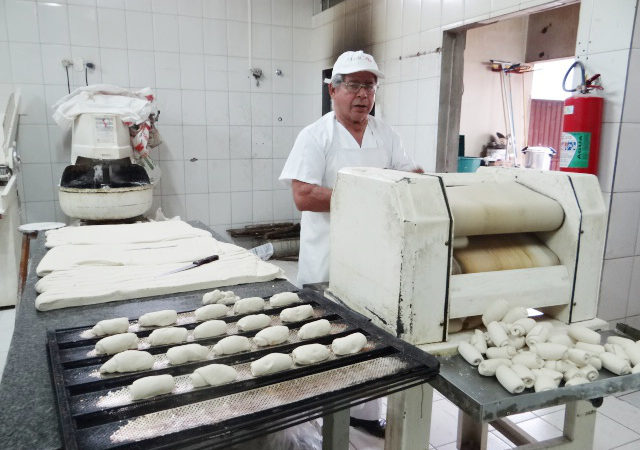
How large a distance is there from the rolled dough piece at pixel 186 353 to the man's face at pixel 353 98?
1451 millimetres

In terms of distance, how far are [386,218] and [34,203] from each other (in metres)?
4.13

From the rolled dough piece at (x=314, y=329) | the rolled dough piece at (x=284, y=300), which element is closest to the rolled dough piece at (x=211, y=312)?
the rolled dough piece at (x=284, y=300)

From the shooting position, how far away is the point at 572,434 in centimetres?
127

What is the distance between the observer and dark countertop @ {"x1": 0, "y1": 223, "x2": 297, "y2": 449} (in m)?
0.83

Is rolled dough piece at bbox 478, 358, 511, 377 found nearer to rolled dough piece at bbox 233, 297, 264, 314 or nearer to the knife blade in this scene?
rolled dough piece at bbox 233, 297, 264, 314

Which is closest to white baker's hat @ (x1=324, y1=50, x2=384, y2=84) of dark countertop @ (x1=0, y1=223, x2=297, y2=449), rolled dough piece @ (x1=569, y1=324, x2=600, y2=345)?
dark countertop @ (x1=0, y1=223, x2=297, y2=449)

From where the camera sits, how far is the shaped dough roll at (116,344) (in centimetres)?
102

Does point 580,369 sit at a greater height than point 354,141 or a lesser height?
lesser

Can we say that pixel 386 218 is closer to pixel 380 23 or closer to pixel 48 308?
pixel 48 308

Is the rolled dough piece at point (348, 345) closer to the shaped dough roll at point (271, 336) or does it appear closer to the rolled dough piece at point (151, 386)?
the shaped dough roll at point (271, 336)

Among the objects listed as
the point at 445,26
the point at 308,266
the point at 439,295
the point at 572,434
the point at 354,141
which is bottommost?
the point at 572,434

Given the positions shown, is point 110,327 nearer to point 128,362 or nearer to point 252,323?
point 128,362

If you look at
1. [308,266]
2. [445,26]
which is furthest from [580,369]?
[445,26]

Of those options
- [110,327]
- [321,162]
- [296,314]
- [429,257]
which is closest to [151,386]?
[110,327]
